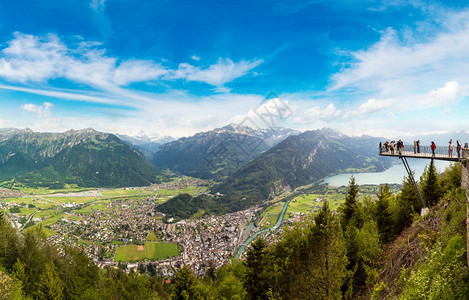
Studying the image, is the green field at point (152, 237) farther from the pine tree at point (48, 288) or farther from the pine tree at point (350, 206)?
the pine tree at point (350, 206)

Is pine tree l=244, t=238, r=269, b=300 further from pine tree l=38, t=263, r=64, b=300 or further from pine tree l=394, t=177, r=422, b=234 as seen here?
pine tree l=38, t=263, r=64, b=300

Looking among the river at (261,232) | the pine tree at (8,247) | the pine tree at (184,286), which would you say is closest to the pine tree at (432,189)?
Answer: the pine tree at (184,286)

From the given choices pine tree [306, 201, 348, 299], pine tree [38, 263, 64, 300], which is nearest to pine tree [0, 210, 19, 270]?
pine tree [38, 263, 64, 300]

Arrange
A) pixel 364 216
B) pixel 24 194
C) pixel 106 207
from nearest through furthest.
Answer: pixel 364 216 → pixel 106 207 → pixel 24 194

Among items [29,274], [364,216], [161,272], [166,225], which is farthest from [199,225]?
[364,216]

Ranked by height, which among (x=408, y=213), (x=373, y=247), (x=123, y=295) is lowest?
(x=123, y=295)

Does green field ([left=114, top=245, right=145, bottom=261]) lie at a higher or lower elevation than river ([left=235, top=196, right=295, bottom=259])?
lower

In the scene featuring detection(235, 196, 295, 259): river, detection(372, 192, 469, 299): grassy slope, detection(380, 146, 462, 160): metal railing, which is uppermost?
detection(380, 146, 462, 160): metal railing

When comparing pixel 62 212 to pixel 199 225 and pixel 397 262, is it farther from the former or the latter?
pixel 397 262

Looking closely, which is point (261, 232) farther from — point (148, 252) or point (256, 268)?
point (256, 268)
